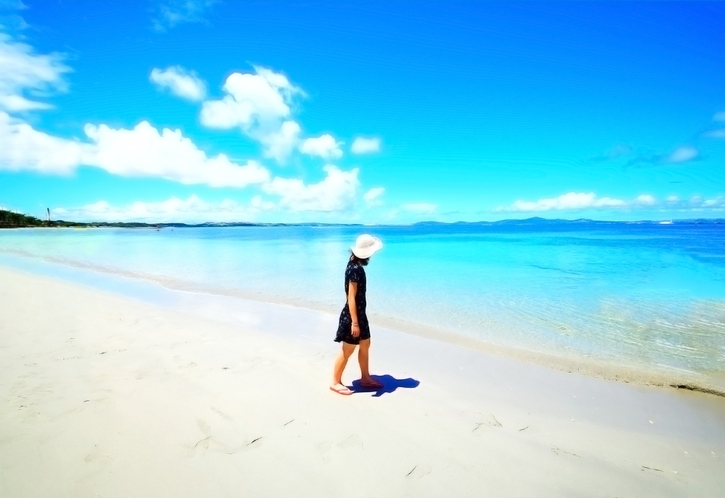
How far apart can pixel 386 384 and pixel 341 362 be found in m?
0.89

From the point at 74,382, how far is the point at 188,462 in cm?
266

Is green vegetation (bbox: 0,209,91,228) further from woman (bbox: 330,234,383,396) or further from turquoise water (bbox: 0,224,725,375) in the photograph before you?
woman (bbox: 330,234,383,396)

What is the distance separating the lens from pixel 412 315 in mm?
9203

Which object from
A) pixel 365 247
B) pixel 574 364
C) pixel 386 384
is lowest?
pixel 574 364

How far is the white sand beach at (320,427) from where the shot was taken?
2.96 metres

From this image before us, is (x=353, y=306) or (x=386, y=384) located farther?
(x=386, y=384)

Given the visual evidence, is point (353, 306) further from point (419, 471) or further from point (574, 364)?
point (574, 364)

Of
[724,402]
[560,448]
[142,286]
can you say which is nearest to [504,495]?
[560,448]

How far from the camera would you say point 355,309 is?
4.32 metres

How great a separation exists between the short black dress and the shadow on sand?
0.75m

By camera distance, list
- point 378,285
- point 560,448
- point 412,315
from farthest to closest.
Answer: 1. point 378,285
2. point 412,315
3. point 560,448

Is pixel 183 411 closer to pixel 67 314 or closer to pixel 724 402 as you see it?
pixel 67 314

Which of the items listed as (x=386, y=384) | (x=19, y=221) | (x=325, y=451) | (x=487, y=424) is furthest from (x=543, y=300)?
(x=19, y=221)

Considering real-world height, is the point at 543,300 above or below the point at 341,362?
below
